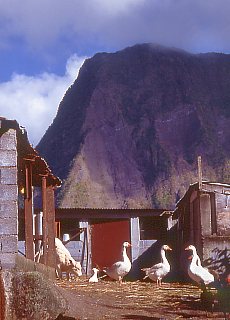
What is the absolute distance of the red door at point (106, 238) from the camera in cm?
2658

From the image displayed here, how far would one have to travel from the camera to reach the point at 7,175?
1034 centimetres

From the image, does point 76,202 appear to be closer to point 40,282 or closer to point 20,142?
point 20,142

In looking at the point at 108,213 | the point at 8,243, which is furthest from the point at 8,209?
the point at 108,213

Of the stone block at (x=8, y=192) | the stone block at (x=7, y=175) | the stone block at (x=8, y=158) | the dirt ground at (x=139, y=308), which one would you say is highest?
the stone block at (x=8, y=158)

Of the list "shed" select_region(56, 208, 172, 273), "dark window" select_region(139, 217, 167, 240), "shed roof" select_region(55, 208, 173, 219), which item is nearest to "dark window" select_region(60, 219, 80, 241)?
"shed" select_region(56, 208, 172, 273)

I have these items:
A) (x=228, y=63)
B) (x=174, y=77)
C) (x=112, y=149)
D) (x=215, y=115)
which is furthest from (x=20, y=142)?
(x=228, y=63)

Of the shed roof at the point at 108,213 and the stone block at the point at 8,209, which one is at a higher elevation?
the shed roof at the point at 108,213

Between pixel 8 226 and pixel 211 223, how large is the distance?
12589mm

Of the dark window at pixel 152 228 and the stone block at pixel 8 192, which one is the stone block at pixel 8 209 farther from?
→ the dark window at pixel 152 228

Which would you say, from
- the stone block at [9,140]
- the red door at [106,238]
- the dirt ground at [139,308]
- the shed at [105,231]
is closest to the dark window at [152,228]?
the shed at [105,231]

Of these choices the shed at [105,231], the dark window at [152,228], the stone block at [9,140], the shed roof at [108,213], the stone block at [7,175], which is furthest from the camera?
the dark window at [152,228]

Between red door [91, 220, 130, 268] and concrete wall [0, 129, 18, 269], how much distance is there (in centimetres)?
1640

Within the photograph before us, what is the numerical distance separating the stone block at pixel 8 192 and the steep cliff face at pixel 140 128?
52719 mm

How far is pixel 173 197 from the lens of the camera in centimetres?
7038
